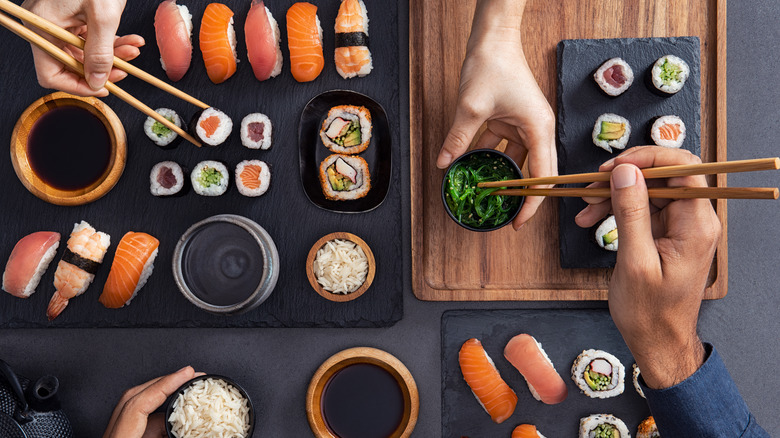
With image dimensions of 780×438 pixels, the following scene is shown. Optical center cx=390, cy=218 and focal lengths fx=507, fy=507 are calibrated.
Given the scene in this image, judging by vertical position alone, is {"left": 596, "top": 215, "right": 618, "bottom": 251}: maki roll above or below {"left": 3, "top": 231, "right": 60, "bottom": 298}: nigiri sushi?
above

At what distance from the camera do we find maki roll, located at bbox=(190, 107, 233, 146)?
2.21 metres

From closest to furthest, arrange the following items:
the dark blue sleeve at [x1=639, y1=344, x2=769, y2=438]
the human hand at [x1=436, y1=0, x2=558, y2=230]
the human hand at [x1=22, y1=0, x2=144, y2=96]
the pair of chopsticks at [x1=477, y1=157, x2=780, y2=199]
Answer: the pair of chopsticks at [x1=477, y1=157, x2=780, y2=199]
the human hand at [x1=22, y1=0, x2=144, y2=96]
the dark blue sleeve at [x1=639, y1=344, x2=769, y2=438]
the human hand at [x1=436, y1=0, x2=558, y2=230]

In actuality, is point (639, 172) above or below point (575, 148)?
below

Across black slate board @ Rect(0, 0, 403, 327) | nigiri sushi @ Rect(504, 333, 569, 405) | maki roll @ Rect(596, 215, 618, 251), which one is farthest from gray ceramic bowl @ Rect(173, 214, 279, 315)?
maki roll @ Rect(596, 215, 618, 251)

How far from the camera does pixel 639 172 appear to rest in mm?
1551

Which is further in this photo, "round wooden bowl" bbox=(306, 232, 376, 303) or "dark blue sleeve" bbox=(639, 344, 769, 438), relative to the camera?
"round wooden bowl" bbox=(306, 232, 376, 303)

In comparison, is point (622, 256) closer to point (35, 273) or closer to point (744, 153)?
point (744, 153)

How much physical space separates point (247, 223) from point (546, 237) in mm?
1284

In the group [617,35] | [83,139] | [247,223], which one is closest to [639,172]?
[617,35]

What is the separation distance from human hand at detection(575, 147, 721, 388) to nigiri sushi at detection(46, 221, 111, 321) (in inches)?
83.3

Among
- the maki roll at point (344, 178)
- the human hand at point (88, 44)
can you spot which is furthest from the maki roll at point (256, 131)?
the human hand at point (88, 44)

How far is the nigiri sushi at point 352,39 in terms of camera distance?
2141 millimetres

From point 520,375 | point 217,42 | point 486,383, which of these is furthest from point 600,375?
point 217,42

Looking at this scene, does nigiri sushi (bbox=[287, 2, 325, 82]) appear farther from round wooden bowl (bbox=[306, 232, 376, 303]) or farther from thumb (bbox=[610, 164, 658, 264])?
thumb (bbox=[610, 164, 658, 264])
